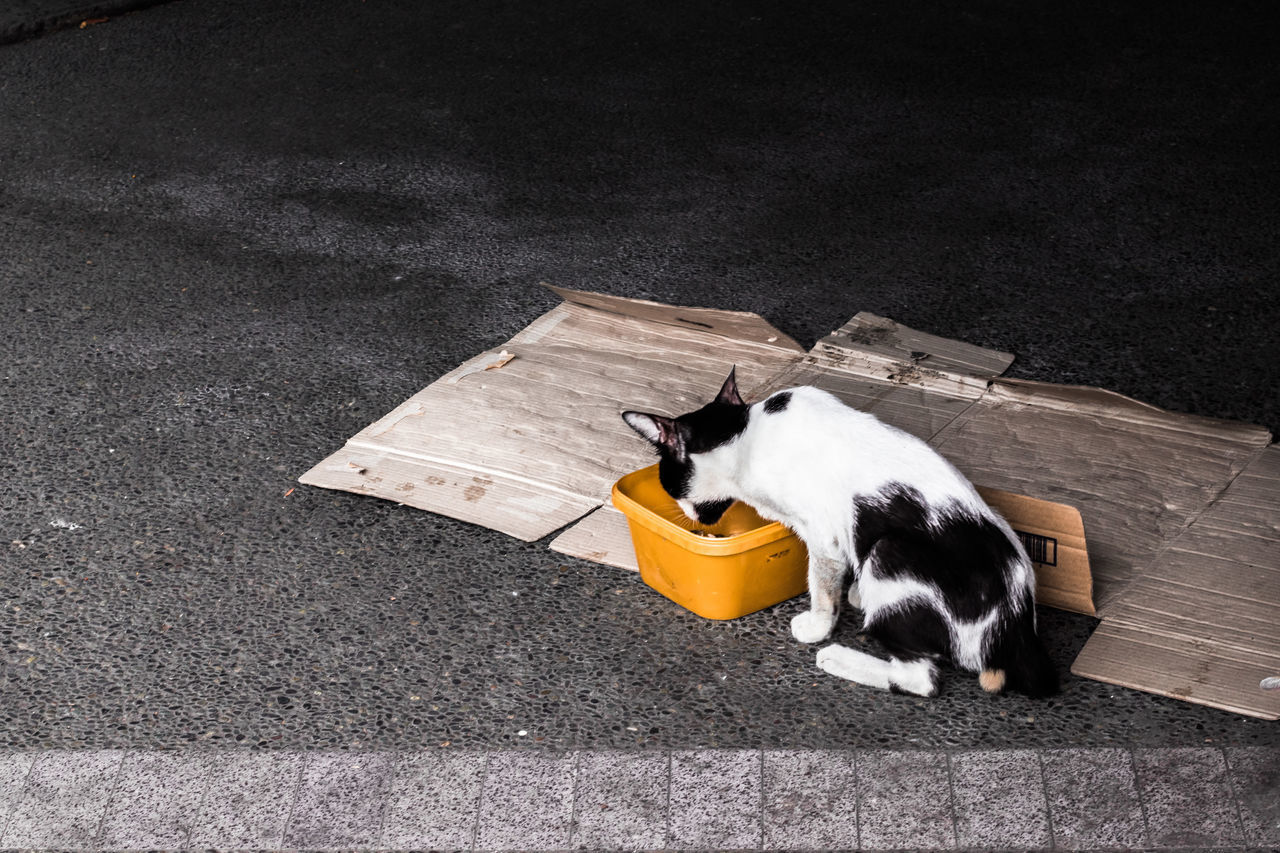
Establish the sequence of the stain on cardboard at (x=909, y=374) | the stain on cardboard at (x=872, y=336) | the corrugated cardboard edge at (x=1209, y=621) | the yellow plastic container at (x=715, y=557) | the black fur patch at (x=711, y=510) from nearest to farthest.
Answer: the corrugated cardboard edge at (x=1209, y=621) < the yellow plastic container at (x=715, y=557) < the black fur patch at (x=711, y=510) < the stain on cardboard at (x=909, y=374) < the stain on cardboard at (x=872, y=336)

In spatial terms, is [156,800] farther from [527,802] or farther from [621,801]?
[621,801]

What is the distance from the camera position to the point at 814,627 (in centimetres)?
279

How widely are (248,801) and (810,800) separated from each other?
1115 mm

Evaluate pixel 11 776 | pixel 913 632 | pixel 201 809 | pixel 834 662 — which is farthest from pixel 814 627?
pixel 11 776

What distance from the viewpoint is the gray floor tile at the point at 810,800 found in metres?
2.32

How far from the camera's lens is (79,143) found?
586 centimetres

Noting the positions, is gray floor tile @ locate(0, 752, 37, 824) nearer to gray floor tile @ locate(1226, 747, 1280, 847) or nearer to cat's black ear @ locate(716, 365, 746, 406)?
cat's black ear @ locate(716, 365, 746, 406)

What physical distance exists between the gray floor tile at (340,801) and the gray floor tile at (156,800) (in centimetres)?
21

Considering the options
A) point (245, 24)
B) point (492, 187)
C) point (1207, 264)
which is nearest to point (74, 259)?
point (492, 187)

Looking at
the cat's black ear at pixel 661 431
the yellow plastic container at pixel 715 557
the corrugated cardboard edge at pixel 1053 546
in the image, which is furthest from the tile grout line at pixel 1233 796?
the cat's black ear at pixel 661 431

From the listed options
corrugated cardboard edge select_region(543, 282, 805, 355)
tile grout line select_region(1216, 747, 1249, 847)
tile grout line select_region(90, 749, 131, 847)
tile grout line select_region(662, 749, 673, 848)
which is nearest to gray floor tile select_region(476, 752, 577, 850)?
tile grout line select_region(662, 749, 673, 848)

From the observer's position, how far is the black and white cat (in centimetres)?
253

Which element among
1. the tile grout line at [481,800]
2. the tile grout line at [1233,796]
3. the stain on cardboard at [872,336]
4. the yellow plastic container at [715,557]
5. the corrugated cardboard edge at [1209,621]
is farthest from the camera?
the stain on cardboard at [872,336]

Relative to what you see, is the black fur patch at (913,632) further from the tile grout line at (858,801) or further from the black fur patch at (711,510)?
the black fur patch at (711,510)
